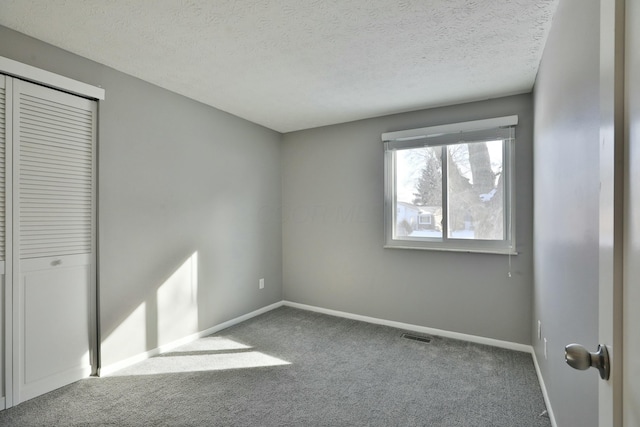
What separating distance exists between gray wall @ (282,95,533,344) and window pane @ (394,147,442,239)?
0.70ft

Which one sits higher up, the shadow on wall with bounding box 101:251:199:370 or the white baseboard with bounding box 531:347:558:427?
the shadow on wall with bounding box 101:251:199:370

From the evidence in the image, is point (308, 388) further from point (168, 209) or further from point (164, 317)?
point (168, 209)

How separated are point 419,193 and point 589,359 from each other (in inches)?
117

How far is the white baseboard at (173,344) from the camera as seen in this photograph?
256 centimetres

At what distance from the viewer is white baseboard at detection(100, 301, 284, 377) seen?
101 inches

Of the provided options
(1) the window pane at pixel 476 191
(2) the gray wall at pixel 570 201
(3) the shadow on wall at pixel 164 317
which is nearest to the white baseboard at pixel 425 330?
(2) the gray wall at pixel 570 201

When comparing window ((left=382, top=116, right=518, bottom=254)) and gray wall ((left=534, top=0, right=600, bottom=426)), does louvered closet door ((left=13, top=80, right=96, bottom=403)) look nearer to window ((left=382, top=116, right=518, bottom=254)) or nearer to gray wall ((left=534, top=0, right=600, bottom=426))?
window ((left=382, top=116, right=518, bottom=254))

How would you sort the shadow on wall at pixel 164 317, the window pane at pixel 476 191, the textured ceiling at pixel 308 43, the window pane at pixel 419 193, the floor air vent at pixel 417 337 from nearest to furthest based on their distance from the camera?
1. the textured ceiling at pixel 308 43
2. the shadow on wall at pixel 164 317
3. the window pane at pixel 476 191
4. the floor air vent at pixel 417 337
5. the window pane at pixel 419 193

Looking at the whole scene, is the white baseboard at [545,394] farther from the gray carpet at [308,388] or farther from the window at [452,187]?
the window at [452,187]

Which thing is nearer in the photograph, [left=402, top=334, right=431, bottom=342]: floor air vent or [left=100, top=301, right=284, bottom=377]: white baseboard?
[left=100, top=301, right=284, bottom=377]: white baseboard

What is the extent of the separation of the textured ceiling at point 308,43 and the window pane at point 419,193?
25.7 inches

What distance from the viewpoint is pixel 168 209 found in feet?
9.89

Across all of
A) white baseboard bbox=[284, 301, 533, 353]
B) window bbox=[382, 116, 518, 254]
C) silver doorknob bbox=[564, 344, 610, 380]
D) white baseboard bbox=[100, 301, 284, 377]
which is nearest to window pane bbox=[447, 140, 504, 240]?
window bbox=[382, 116, 518, 254]

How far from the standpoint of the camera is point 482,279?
315 centimetres
